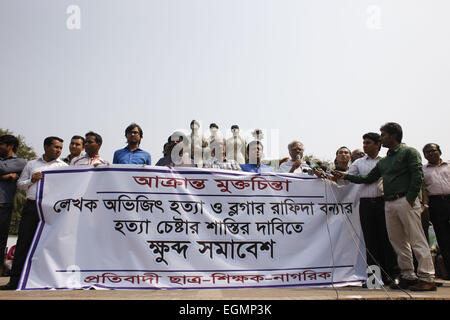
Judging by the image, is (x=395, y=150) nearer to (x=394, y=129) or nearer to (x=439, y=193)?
(x=394, y=129)

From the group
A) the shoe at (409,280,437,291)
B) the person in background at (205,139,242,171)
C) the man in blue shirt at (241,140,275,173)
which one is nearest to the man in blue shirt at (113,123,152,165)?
the person in background at (205,139,242,171)

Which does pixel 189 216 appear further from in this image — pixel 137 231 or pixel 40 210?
pixel 40 210

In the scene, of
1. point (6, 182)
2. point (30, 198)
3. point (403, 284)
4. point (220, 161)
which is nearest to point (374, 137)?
point (403, 284)

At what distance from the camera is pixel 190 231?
410 cm

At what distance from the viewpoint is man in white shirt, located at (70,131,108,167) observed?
4.59 m

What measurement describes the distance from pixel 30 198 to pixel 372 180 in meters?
4.17

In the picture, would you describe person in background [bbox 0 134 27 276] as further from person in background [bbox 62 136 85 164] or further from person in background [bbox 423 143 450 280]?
person in background [bbox 423 143 450 280]

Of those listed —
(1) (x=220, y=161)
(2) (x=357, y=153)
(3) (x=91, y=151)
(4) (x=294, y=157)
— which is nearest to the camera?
(3) (x=91, y=151)

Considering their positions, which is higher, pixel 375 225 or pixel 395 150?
pixel 395 150

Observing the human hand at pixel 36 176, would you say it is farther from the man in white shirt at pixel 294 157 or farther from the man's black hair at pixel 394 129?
the man's black hair at pixel 394 129

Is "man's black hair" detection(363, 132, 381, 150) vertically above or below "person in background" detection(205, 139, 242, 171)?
above

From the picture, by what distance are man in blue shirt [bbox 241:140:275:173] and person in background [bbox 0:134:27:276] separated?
3.06 m

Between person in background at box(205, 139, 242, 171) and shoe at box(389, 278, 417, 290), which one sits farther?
person in background at box(205, 139, 242, 171)
